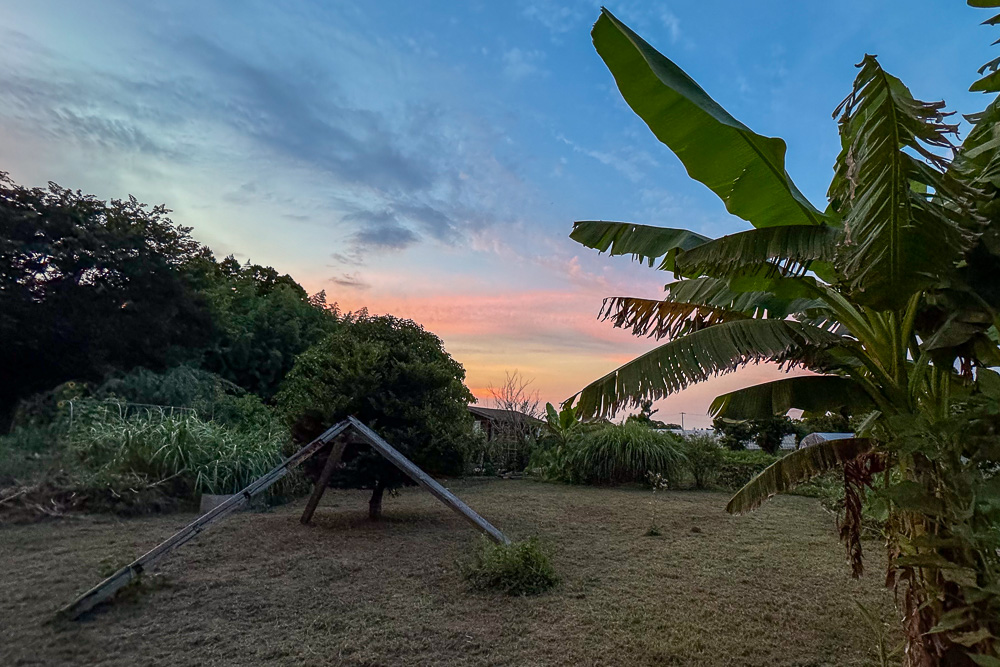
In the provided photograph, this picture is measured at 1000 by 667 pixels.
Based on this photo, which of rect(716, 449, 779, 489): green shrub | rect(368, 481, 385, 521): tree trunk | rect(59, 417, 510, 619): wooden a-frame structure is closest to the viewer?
rect(59, 417, 510, 619): wooden a-frame structure

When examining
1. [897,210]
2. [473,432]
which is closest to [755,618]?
[897,210]

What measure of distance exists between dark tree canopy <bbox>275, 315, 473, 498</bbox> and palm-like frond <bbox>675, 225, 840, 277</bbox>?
4.76 meters

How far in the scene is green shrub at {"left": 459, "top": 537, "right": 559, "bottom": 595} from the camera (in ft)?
13.6

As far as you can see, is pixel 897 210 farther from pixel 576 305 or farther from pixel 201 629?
pixel 576 305

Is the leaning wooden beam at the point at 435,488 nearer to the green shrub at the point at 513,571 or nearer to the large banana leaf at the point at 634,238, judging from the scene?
the green shrub at the point at 513,571

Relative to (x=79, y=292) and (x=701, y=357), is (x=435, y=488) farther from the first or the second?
(x=79, y=292)

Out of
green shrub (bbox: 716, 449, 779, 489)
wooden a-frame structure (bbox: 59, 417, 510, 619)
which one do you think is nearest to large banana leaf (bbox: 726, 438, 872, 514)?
wooden a-frame structure (bbox: 59, 417, 510, 619)

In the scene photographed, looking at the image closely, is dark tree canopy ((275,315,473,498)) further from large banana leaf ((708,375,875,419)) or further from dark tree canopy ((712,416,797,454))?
→ dark tree canopy ((712,416,797,454))

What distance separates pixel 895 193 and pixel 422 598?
12.4ft

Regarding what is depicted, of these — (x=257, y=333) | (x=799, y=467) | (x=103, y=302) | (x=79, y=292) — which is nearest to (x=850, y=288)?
(x=799, y=467)

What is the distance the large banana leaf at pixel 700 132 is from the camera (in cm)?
305

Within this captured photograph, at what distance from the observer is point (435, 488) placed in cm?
510

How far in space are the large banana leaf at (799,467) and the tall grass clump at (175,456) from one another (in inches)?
267

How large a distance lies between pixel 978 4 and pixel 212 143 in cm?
712
